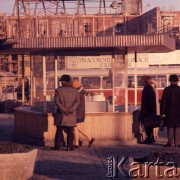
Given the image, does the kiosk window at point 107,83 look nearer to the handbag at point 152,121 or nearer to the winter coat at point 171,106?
the handbag at point 152,121

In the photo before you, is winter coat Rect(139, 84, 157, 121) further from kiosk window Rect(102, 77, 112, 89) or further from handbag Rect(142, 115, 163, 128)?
kiosk window Rect(102, 77, 112, 89)

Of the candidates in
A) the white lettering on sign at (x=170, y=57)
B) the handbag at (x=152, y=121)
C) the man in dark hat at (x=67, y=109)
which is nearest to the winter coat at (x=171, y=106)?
the handbag at (x=152, y=121)

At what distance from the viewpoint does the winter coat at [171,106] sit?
1470 centimetres

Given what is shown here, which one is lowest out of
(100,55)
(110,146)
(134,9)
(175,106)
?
(110,146)

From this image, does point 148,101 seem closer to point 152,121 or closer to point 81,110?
point 152,121

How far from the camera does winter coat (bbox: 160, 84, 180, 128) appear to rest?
1470cm

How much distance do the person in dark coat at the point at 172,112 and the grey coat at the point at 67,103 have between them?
2212mm

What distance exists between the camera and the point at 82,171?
11305 millimetres

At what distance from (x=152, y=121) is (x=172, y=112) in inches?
24.2

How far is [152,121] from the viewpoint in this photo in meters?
15.1

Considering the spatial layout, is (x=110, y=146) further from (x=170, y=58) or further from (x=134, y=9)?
(x=134, y=9)

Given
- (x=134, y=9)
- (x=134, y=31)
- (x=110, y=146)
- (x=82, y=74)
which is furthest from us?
(x=134, y=31)

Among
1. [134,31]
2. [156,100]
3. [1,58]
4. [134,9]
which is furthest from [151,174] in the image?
[134,31]

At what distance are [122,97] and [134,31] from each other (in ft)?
151
